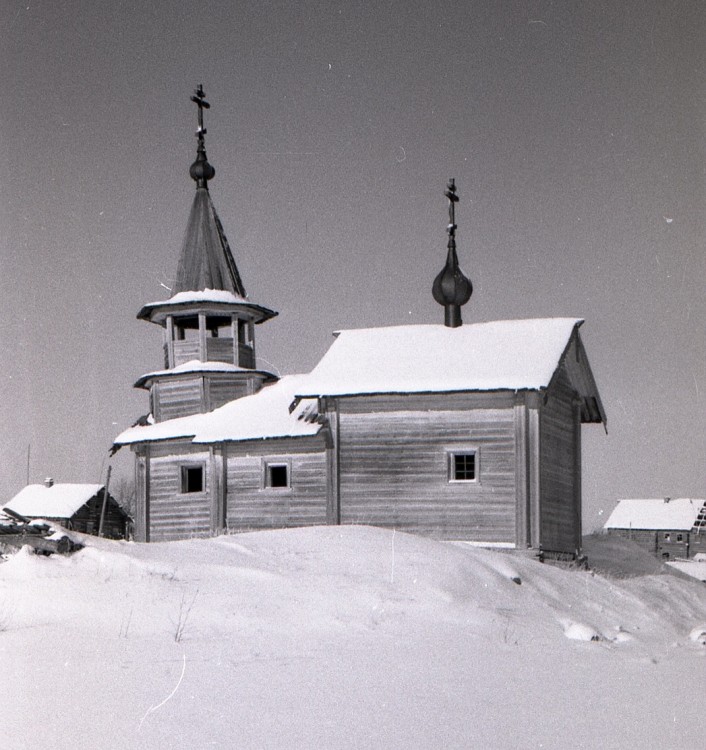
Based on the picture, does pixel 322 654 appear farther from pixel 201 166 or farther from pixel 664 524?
pixel 664 524

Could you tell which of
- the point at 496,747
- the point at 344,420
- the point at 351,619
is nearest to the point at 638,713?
the point at 496,747

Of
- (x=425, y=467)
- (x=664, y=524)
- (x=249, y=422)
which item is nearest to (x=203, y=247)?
(x=249, y=422)

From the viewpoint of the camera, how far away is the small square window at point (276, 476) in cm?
2359

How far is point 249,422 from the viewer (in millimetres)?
24375

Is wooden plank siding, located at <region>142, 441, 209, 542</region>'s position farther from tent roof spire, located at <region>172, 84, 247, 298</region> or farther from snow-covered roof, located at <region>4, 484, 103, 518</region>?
snow-covered roof, located at <region>4, 484, 103, 518</region>

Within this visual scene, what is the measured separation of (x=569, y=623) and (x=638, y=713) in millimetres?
4902

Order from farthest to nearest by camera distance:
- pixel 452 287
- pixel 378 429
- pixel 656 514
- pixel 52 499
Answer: pixel 656 514
pixel 52 499
pixel 452 287
pixel 378 429

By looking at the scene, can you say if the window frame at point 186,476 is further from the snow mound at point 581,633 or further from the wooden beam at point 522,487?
the snow mound at point 581,633

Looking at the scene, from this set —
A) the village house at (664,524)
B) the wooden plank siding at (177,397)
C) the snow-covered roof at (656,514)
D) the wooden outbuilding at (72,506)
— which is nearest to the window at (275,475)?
the wooden plank siding at (177,397)

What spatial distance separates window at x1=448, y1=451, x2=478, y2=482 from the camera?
2147cm

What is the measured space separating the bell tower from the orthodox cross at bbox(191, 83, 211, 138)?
1.4 inches

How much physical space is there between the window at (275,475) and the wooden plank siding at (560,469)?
6.20 meters

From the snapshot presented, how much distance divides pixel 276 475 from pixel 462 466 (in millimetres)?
4780

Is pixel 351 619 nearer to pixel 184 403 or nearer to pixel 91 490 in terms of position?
pixel 184 403
